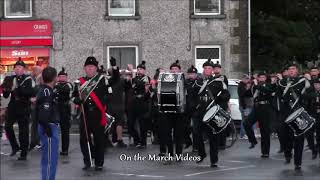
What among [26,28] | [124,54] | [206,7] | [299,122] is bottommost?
[299,122]

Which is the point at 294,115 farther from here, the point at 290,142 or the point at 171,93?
the point at 171,93

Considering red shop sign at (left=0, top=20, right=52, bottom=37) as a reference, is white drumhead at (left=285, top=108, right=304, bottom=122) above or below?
Result: below

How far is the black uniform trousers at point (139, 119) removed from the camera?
64.3 ft

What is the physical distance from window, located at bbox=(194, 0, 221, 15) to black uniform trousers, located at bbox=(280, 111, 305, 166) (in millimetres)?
14223

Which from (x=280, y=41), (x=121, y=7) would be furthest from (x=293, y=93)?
(x=280, y=41)

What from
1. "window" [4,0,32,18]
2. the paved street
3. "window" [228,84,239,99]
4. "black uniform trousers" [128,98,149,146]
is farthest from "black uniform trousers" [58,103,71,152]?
"window" [4,0,32,18]

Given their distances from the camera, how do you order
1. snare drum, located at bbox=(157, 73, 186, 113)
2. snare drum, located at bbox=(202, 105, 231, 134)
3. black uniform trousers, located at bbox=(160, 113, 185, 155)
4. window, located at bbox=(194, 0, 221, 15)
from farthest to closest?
window, located at bbox=(194, 0, 221, 15)
black uniform trousers, located at bbox=(160, 113, 185, 155)
snare drum, located at bbox=(157, 73, 186, 113)
snare drum, located at bbox=(202, 105, 231, 134)

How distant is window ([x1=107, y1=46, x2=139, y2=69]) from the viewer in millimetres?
29797

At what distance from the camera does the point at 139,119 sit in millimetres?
19766

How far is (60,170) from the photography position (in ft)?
49.6

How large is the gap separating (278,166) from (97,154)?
347 centimetres

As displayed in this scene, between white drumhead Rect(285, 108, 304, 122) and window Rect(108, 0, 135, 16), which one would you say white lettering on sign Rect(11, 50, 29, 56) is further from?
white drumhead Rect(285, 108, 304, 122)

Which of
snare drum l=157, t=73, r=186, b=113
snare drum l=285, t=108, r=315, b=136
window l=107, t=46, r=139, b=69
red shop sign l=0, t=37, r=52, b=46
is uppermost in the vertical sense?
red shop sign l=0, t=37, r=52, b=46

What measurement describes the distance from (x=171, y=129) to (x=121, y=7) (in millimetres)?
13975
